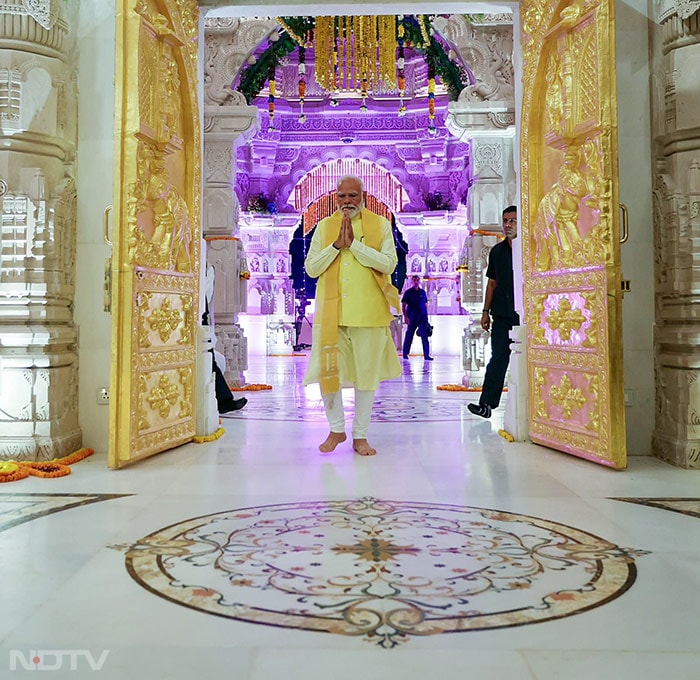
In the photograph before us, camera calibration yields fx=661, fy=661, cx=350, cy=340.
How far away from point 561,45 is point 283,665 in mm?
3331

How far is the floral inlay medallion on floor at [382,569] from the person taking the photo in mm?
1432

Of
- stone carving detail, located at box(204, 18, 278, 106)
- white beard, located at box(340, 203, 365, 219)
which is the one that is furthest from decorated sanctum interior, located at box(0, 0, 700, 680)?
stone carving detail, located at box(204, 18, 278, 106)

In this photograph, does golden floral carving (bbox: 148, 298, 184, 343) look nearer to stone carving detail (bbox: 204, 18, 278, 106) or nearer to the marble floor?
the marble floor

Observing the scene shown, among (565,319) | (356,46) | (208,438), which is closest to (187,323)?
(208,438)

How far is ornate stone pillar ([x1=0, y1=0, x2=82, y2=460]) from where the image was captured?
10.6ft

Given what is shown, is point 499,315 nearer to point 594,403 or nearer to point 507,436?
point 507,436

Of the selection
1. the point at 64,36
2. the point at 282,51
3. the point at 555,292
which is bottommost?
the point at 555,292

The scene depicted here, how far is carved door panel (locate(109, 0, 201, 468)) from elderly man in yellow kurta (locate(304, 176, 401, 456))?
0.76 metres

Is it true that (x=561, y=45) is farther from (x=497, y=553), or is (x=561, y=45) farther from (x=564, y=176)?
(x=497, y=553)

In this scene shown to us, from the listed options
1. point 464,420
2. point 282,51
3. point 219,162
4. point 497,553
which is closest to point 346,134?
point 282,51

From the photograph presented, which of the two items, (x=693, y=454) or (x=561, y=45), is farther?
(x=561, y=45)

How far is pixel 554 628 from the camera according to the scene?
1.36 metres

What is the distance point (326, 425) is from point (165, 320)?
1404mm

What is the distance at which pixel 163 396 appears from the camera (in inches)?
134
